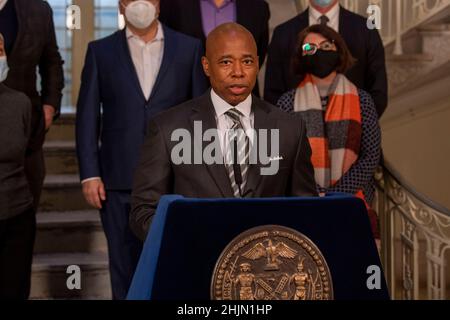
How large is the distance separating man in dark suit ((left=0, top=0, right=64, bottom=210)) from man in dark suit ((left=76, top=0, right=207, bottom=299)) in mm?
283

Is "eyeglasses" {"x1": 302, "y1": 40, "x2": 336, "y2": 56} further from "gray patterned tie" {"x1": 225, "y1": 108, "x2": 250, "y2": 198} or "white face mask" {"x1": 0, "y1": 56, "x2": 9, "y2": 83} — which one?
"gray patterned tie" {"x1": 225, "y1": 108, "x2": 250, "y2": 198}

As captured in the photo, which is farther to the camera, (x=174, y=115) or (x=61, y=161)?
(x=61, y=161)

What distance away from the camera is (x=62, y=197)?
524cm

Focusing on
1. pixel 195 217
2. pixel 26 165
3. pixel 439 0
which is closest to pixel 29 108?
pixel 26 165

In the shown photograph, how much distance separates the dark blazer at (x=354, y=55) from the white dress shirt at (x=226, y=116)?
5.31ft

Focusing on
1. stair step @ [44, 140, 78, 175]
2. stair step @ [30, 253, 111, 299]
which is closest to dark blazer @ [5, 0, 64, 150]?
stair step @ [30, 253, 111, 299]

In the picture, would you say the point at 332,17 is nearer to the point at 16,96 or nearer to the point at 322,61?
the point at 322,61

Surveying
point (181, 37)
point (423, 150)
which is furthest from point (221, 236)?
point (423, 150)

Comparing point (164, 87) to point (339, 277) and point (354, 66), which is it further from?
point (339, 277)

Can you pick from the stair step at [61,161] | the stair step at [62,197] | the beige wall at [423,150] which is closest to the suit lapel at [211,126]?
the stair step at [62,197]

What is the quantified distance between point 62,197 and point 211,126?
2.73m

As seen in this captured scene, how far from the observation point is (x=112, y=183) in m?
3.91

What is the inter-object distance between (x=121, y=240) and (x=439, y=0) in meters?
2.96

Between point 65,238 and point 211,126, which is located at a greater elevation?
point 211,126
